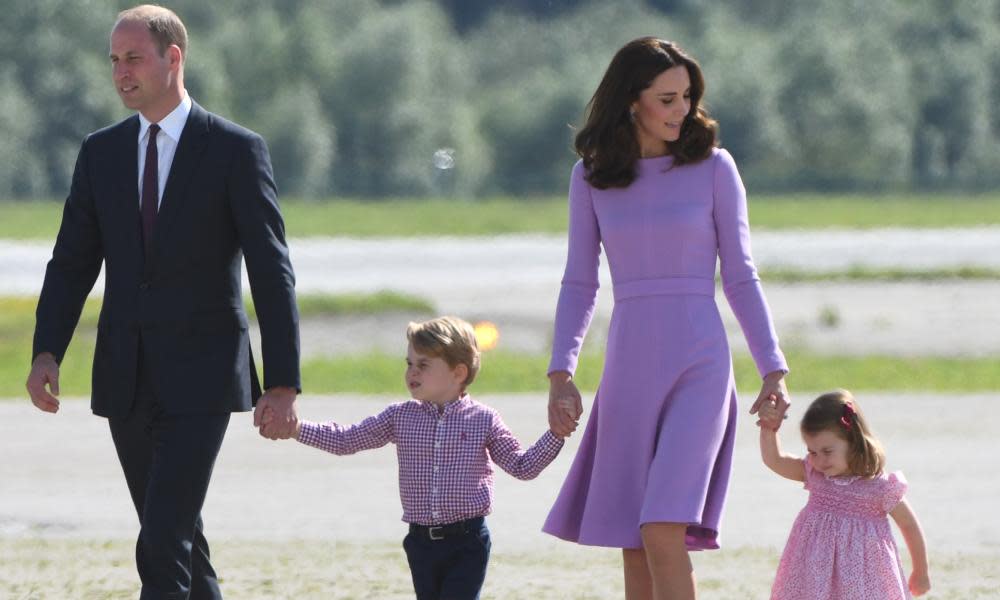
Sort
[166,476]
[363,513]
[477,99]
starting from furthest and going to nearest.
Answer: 1. [477,99]
2. [363,513]
3. [166,476]

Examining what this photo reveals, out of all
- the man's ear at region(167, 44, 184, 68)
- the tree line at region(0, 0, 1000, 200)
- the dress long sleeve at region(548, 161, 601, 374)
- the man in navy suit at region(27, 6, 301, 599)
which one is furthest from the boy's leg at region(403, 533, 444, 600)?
the tree line at region(0, 0, 1000, 200)

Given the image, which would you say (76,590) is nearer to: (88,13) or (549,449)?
(549,449)

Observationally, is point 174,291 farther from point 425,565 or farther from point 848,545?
point 848,545

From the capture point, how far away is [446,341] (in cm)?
577

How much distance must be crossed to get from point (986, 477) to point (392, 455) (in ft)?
11.4

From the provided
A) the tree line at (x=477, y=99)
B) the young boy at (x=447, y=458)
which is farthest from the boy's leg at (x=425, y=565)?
the tree line at (x=477, y=99)

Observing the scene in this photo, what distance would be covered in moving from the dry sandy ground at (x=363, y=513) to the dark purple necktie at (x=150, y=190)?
8.10 ft

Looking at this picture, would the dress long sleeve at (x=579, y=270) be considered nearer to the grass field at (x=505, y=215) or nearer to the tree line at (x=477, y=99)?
the grass field at (x=505, y=215)

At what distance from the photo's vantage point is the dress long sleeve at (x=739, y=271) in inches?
216

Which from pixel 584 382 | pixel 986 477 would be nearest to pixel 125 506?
pixel 986 477

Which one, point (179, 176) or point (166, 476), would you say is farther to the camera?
point (179, 176)

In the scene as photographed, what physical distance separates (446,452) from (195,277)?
912 millimetres

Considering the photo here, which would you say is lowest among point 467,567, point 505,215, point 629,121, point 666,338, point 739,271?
point 467,567

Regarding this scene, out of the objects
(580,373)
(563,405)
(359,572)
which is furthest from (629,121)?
(580,373)
